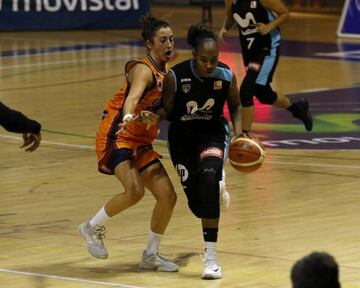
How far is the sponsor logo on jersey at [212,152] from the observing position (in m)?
8.08

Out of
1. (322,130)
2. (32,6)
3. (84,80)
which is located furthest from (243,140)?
(32,6)

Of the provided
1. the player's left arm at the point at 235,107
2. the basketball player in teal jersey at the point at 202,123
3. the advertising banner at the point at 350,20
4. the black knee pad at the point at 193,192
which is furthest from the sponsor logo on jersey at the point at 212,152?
the advertising banner at the point at 350,20

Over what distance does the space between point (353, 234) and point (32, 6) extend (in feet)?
59.8

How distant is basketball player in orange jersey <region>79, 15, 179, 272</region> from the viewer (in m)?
8.16

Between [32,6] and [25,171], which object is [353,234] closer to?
[25,171]

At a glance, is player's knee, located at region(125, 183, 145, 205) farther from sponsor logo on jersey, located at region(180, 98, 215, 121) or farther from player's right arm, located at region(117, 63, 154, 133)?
sponsor logo on jersey, located at region(180, 98, 215, 121)

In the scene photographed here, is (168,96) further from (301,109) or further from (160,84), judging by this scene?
(301,109)

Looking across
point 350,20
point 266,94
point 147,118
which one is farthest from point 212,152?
point 350,20

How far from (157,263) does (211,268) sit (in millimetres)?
511

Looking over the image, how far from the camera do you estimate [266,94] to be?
13789mm

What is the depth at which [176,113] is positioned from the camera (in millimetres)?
8164

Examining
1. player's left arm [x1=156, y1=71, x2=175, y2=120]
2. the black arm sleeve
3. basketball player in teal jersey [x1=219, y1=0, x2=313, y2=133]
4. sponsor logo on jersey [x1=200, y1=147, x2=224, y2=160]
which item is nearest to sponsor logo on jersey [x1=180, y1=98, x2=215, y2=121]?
player's left arm [x1=156, y1=71, x2=175, y2=120]

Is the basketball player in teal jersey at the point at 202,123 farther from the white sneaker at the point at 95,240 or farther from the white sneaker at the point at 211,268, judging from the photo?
the white sneaker at the point at 95,240

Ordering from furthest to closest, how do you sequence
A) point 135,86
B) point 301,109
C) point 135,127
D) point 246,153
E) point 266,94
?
point 301,109 → point 266,94 → point 246,153 → point 135,127 → point 135,86
